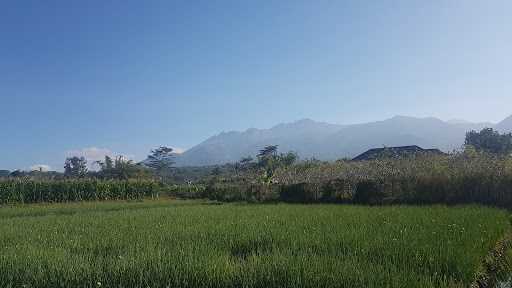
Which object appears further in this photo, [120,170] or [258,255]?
[120,170]

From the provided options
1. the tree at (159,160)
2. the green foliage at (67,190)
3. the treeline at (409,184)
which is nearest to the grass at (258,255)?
the treeline at (409,184)

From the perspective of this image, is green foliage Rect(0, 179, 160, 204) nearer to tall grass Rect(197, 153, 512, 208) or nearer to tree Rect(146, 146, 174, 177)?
tall grass Rect(197, 153, 512, 208)

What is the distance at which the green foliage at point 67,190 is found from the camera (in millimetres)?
26203

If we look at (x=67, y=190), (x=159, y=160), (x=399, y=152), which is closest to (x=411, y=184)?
(x=399, y=152)

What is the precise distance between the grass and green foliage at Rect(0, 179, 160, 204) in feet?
62.0

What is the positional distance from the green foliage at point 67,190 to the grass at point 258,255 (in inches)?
744

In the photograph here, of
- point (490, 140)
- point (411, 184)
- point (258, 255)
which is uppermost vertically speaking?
point (490, 140)

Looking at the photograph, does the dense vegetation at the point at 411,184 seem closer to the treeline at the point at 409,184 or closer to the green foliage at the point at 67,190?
the treeline at the point at 409,184

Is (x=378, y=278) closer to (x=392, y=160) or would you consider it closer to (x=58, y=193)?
(x=392, y=160)

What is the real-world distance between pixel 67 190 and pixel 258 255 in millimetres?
24706

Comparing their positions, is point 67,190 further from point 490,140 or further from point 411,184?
point 490,140

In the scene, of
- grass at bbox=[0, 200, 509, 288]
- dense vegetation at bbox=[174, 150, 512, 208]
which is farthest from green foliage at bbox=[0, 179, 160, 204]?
grass at bbox=[0, 200, 509, 288]

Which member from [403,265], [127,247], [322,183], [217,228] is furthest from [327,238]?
[322,183]

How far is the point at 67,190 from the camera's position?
2802cm
